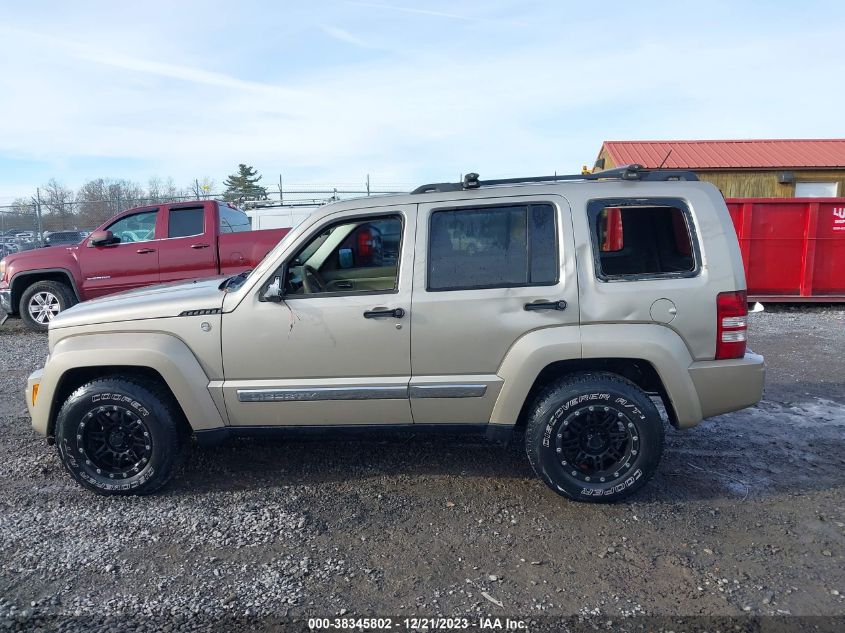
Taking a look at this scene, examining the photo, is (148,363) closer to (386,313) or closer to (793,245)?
(386,313)

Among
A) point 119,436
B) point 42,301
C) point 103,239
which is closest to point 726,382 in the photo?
point 119,436

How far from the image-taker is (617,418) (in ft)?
12.0

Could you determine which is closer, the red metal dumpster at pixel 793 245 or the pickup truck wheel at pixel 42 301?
the pickup truck wheel at pixel 42 301

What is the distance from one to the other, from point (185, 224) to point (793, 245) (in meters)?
10.2

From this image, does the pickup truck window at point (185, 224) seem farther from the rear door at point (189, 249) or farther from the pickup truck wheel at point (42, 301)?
the pickup truck wheel at point (42, 301)

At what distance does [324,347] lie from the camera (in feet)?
12.3

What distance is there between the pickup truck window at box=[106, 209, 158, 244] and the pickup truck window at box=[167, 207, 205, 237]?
28cm

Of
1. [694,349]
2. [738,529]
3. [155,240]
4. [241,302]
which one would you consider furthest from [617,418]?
[155,240]

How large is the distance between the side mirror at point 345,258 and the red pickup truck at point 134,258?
5213mm

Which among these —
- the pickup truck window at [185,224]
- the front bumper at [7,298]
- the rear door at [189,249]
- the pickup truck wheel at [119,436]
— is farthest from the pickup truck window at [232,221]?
the pickup truck wheel at [119,436]

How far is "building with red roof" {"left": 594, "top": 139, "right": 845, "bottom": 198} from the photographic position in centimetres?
1888

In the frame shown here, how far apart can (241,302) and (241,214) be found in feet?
22.9

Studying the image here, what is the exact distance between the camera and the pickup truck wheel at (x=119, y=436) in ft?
12.5

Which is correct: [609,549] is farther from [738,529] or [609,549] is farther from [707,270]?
[707,270]
